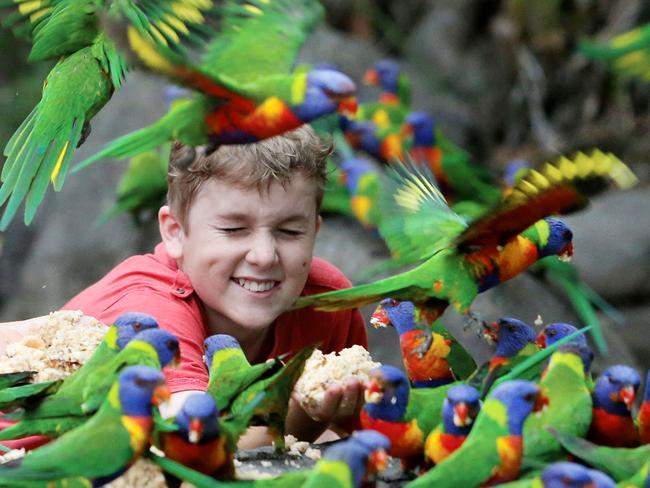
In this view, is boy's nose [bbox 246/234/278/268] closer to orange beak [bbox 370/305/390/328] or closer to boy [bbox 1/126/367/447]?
boy [bbox 1/126/367/447]

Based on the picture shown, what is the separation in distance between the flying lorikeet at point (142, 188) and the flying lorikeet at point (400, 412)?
311 centimetres

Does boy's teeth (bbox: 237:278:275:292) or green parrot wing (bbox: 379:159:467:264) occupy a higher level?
green parrot wing (bbox: 379:159:467:264)

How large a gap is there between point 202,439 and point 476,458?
0.39 metres

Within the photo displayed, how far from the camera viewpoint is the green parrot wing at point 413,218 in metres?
1.95

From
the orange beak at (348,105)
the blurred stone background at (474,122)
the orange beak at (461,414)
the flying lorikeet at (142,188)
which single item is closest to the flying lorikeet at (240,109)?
the orange beak at (348,105)

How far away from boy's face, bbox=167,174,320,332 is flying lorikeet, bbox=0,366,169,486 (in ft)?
2.27

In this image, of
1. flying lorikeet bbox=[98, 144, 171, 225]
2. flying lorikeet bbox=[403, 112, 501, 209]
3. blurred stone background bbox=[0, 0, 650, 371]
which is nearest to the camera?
flying lorikeet bbox=[403, 112, 501, 209]

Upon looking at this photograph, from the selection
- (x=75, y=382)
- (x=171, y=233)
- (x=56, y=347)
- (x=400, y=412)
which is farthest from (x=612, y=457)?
(x=171, y=233)

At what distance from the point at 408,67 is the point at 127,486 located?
5.18 meters

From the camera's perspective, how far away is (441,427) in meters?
1.56

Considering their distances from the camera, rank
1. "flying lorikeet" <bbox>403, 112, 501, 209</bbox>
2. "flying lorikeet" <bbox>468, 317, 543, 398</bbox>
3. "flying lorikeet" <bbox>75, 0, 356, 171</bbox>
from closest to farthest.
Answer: "flying lorikeet" <bbox>75, 0, 356, 171</bbox>, "flying lorikeet" <bbox>468, 317, 543, 398</bbox>, "flying lorikeet" <bbox>403, 112, 501, 209</bbox>

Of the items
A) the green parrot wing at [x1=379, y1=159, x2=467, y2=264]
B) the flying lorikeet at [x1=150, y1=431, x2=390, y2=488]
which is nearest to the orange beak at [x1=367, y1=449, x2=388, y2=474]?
the flying lorikeet at [x1=150, y1=431, x2=390, y2=488]

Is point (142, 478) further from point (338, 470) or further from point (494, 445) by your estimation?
point (494, 445)

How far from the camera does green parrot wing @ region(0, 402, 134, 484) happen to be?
1.29m
